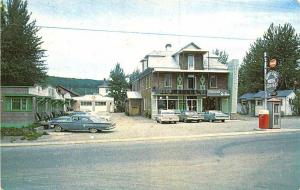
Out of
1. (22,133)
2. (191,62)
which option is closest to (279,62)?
(22,133)

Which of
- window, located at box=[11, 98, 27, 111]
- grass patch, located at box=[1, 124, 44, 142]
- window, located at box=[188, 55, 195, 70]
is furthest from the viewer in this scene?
window, located at box=[188, 55, 195, 70]

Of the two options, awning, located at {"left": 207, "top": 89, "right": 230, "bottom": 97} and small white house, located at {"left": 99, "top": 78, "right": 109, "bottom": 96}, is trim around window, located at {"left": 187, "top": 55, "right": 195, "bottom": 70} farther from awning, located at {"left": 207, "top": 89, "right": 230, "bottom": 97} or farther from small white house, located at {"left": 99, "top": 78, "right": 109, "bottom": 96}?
small white house, located at {"left": 99, "top": 78, "right": 109, "bottom": 96}

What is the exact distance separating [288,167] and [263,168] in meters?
0.66

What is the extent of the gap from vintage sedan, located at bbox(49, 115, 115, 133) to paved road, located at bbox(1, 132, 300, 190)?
9574 mm

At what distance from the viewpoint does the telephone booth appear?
79.6ft

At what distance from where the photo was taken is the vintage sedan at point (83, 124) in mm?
23219

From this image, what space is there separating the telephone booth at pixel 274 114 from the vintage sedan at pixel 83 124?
1008cm

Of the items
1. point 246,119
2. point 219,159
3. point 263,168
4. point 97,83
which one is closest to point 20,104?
point 97,83

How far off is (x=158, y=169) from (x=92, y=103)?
45.4 feet

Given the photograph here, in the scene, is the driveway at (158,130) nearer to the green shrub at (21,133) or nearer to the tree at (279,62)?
the green shrub at (21,133)

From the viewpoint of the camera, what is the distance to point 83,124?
76.4 feet

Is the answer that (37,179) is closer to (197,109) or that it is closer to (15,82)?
(15,82)

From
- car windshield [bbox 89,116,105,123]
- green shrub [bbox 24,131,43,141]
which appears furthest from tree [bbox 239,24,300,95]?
green shrub [bbox 24,131,43,141]

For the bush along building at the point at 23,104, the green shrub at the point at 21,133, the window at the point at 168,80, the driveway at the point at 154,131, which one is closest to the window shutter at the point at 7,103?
the bush along building at the point at 23,104
